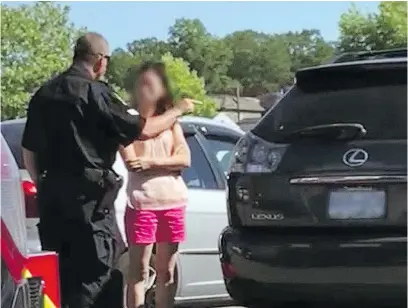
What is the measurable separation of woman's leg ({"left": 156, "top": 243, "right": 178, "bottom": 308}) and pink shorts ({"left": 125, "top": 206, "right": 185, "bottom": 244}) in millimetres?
81

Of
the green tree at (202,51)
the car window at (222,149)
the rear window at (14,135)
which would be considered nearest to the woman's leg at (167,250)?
the rear window at (14,135)

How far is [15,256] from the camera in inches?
119

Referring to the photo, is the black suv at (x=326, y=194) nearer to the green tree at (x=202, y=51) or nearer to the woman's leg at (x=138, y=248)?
the woman's leg at (x=138, y=248)

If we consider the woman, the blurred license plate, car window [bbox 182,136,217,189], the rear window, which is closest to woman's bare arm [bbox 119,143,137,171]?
the woman

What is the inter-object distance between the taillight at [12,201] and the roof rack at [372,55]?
2.88 m

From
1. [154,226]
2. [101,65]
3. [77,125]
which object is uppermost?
[101,65]

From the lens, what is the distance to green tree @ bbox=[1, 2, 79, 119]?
188 ft

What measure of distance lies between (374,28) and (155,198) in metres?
61.8

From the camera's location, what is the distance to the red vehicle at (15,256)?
9.57ft

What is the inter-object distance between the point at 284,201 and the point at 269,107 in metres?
0.92

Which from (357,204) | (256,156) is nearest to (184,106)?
(256,156)

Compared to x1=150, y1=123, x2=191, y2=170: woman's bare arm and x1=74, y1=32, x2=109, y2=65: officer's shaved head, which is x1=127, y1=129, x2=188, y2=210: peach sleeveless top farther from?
x1=74, y1=32, x2=109, y2=65: officer's shaved head

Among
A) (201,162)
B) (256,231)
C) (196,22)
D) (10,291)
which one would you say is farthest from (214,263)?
(196,22)

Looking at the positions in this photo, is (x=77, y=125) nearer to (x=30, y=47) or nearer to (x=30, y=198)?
(x=30, y=198)
